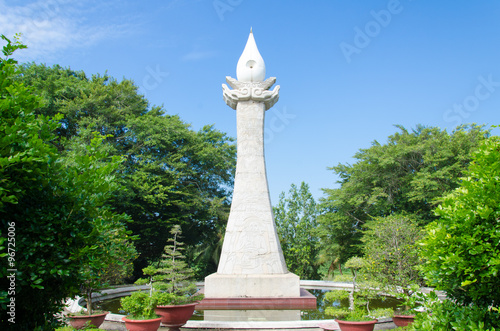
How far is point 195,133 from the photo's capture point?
852 inches

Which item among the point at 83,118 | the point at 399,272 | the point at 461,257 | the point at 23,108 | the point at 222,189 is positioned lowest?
the point at 399,272

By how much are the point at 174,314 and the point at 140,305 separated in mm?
852

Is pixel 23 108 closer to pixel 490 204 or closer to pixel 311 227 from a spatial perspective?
pixel 490 204

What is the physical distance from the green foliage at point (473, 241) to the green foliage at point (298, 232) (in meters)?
12.9

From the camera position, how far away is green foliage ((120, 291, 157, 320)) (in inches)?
227

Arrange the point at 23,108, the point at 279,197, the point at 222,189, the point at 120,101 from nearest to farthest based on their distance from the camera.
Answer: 1. the point at 23,108
2. the point at 279,197
3. the point at 120,101
4. the point at 222,189

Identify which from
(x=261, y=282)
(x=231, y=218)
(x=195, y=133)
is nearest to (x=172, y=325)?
(x=261, y=282)

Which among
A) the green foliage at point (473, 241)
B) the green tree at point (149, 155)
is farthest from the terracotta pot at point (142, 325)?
the green tree at point (149, 155)

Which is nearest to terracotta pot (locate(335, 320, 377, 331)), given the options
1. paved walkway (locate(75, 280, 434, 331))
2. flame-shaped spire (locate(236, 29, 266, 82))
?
paved walkway (locate(75, 280, 434, 331))

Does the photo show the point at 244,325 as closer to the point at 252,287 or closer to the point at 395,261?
the point at 252,287

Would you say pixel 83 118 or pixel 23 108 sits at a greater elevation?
pixel 83 118

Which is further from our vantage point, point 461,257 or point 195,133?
point 195,133

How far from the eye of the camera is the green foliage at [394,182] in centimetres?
1742

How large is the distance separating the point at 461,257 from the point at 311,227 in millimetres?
14114
